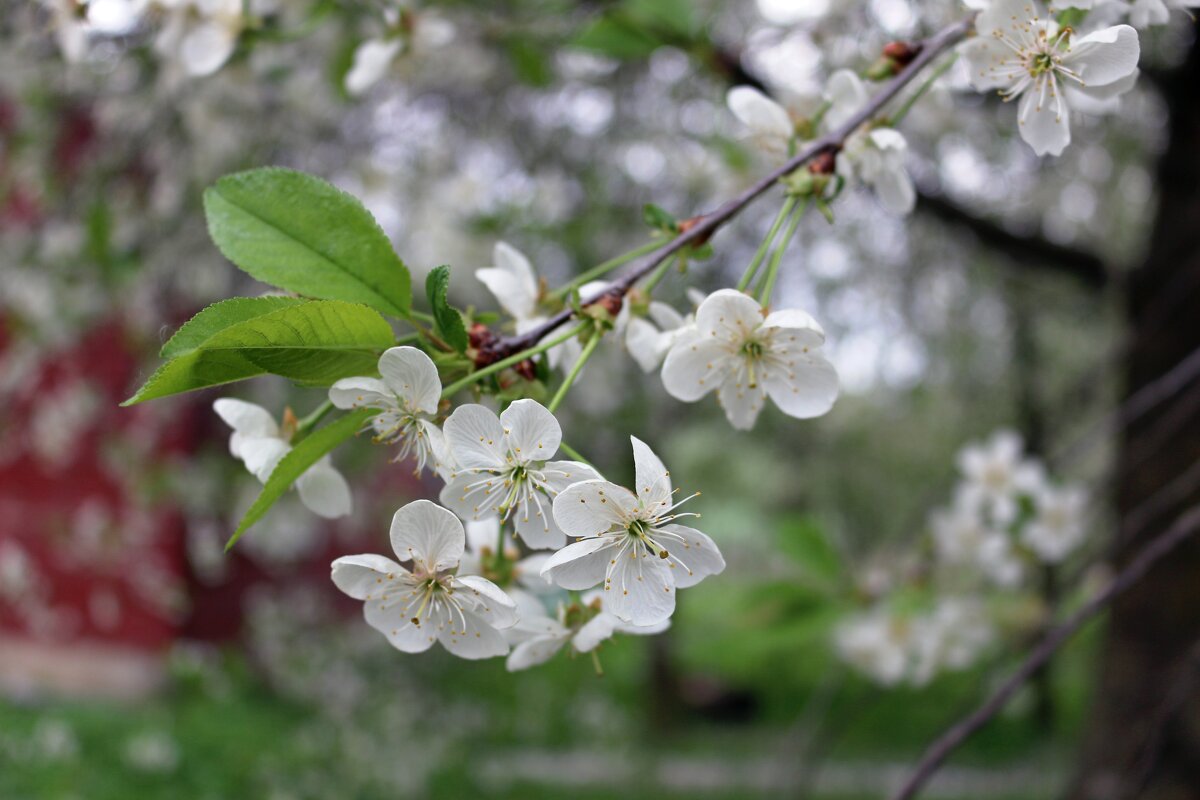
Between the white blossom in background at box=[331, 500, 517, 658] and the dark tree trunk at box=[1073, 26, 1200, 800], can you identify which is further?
the dark tree trunk at box=[1073, 26, 1200, 800]

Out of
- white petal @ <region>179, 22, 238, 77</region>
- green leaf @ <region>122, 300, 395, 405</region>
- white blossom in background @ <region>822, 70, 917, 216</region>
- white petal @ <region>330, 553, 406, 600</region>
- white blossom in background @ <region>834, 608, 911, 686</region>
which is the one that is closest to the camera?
green leaf @ <region>122, 300, 395, 405</region>

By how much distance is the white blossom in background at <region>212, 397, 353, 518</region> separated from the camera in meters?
0.76

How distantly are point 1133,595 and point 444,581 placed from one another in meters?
2.25

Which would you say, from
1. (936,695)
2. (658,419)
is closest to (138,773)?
(658,419)

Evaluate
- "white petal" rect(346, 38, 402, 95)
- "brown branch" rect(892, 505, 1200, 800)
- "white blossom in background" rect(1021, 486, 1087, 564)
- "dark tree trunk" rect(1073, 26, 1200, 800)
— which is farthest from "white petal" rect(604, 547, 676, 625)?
"dark tree trunk" rect(1073, 26, 1200, 800)

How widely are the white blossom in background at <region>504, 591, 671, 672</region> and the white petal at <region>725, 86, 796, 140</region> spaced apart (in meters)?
0.43

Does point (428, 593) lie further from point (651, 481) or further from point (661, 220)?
point (661, 220)

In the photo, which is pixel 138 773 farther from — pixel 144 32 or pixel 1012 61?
pixel 1012 61

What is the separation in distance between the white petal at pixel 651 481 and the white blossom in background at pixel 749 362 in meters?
0.08

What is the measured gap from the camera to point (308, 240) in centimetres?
75

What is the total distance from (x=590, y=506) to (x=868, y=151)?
0.40 meters

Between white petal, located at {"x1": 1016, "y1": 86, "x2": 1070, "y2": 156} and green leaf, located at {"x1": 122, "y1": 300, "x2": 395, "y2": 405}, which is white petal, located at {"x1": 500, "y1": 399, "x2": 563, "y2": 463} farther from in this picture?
white petal, located at {"x1": 1016, "y1": 86, "x2": 1070, "y2": 156}

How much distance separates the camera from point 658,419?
5.12m

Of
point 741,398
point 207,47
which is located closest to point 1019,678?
point 741,398
